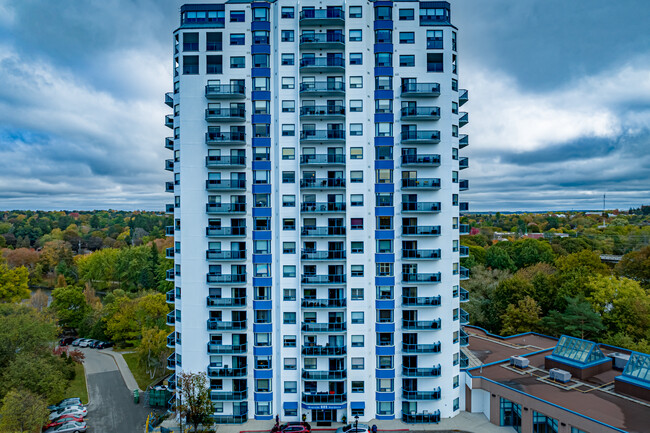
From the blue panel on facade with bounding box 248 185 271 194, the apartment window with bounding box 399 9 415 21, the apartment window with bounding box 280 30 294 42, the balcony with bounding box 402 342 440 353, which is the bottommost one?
the balcony with bounding box 402 342 440 353

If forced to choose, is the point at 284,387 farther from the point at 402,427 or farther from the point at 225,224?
the point at 225,224

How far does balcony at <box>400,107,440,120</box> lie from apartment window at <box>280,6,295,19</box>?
52.8ft

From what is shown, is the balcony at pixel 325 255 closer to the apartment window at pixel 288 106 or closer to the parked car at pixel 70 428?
the apartment window at pixel 288 106

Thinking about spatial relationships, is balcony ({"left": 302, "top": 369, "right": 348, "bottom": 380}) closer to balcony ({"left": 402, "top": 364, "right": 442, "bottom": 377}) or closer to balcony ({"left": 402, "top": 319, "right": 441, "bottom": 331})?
balcony ({"left": 402, "top": 364, "right": 442, "bottom": 377})

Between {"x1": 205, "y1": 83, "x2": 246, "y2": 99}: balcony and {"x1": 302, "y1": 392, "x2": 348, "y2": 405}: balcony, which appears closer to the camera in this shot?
{"x1": 302, "y1": 392, "x2": 348, "y2": 405}: balcony

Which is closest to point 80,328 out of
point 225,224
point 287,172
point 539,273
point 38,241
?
point 225,224

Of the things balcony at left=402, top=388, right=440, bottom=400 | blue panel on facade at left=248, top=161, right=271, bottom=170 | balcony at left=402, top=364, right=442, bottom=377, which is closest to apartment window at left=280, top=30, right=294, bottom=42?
blue panel on facade at left=248, top=161, right=271, bottom=170

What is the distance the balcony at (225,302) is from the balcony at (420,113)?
26.6m

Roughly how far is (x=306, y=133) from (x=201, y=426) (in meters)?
33.2

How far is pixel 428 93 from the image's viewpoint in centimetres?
3781

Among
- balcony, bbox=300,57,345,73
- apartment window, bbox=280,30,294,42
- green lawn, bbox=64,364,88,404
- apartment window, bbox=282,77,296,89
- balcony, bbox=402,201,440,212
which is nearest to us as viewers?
balcony, bbox=300,57,345,73

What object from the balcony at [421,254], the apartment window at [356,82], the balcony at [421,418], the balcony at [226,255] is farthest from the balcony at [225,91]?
the balcony at [421,418]

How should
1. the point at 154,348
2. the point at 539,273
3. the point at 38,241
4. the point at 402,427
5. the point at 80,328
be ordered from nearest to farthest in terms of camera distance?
the point at 402,427 → the point at 154,348 → the point at 539,273 → the point at 80,328 → the point at 38,241

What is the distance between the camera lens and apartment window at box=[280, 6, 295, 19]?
38.3m
